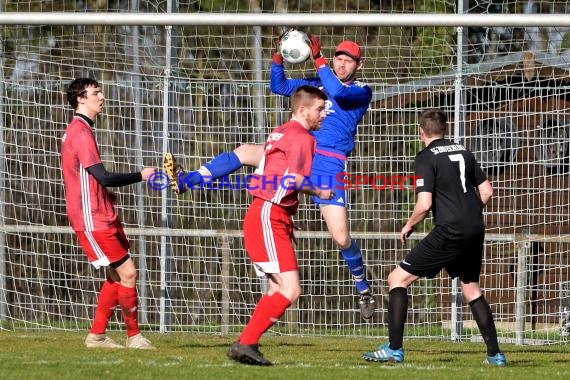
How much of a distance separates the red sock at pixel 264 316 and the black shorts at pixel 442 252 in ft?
4.23

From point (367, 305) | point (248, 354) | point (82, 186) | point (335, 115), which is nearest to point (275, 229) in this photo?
point (248, 354)

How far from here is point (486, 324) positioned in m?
9.55

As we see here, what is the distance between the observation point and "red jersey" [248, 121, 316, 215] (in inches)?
338

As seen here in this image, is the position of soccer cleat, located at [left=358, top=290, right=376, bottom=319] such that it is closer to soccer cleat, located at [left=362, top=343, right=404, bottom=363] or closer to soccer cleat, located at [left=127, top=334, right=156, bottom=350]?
soccer cleat, located at [left=362, top=343, right=404, bottom=363]

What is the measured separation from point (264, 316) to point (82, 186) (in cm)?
A: 261

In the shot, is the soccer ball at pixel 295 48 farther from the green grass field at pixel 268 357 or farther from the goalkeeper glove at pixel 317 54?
the green grass field at pixel 268 357

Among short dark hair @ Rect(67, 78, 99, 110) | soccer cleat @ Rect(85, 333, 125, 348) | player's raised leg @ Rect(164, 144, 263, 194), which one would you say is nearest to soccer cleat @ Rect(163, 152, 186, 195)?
player's raised leg @ Rect(164, 144, 263, 194)

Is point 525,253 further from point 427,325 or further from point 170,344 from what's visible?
point 170,344

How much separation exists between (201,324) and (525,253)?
4.20m

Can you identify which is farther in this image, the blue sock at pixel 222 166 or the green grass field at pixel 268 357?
the blue sock at pixel 222 166

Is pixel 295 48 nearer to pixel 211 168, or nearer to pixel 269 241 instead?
pixel 211 168

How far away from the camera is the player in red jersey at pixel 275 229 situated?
8.62 metres

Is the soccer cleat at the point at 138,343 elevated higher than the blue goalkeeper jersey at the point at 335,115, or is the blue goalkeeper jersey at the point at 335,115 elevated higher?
the blue goalkeeper jersey at the point at 335,115

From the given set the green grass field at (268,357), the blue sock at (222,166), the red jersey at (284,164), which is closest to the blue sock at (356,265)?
the green grass field at (268,357)
